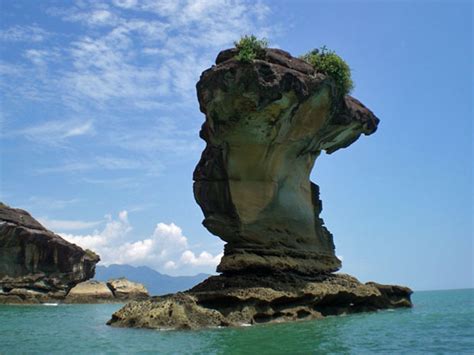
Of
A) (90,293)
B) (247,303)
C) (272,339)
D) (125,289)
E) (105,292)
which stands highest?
(125,289)

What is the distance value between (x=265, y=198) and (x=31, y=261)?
3485cm

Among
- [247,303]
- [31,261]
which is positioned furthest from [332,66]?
[31,261]

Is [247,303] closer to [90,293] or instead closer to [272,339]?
[272,339]

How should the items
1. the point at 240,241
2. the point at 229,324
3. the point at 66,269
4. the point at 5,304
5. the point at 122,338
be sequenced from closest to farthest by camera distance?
the point at 122,338 → the point at 229,324 → the point at 240,241 → the point at 5,304 → the point at 66,269

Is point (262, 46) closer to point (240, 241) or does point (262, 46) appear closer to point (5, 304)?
point (240, 241)

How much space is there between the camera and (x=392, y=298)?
3344 cm

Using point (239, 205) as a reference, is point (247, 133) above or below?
above

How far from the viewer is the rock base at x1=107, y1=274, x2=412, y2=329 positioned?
22797 mm

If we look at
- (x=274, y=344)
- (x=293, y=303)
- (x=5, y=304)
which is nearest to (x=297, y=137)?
(x=293, y=303)

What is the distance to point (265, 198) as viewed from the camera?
28.4m

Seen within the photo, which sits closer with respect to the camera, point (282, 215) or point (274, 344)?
point (274, 344)

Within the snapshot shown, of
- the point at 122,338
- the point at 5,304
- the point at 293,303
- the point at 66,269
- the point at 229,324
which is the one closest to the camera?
the point at 122,338

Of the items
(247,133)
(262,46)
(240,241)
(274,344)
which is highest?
(262,46)

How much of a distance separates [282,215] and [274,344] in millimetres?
12158
